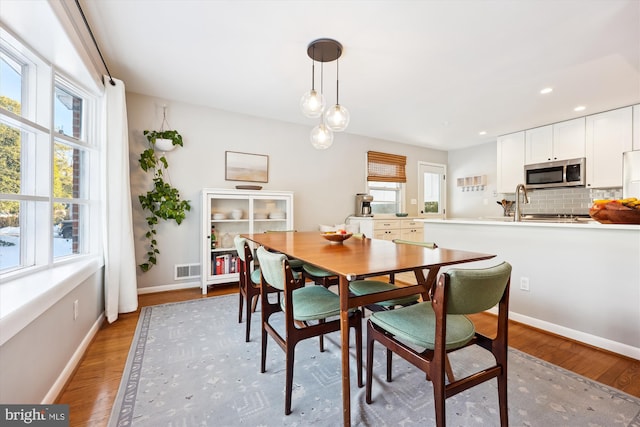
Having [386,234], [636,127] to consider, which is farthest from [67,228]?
[636,127]

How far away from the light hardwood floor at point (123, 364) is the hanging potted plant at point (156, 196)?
38.9 inches

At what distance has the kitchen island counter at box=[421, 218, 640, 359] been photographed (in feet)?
6.28

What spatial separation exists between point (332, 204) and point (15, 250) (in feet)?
12.0

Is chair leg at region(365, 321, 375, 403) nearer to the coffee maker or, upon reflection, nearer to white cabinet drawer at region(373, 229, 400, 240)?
white cabinet drawer at region(373, 229, 400, 240)

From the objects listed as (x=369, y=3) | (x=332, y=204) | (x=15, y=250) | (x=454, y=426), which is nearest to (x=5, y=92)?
(x=15, y=250)

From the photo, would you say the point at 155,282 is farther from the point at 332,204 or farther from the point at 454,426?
the point at 454,426

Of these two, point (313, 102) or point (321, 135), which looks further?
point (321, 135)

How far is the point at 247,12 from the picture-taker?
188 cm

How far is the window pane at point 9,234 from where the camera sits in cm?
150

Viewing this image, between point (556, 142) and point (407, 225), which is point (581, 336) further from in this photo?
point (556, 142)

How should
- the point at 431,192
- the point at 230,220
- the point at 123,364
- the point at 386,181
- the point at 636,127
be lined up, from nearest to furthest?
the point at 123,364
the point at 636,127
the point at 230,220
the point at 386,181
the point at 431,192

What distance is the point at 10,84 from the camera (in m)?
1.57

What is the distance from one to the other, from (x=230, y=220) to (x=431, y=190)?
4430 millimetres

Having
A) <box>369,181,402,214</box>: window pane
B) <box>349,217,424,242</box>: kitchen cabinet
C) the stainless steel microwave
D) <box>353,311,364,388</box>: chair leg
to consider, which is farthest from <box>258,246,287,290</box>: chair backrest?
the stainless steel microwave
